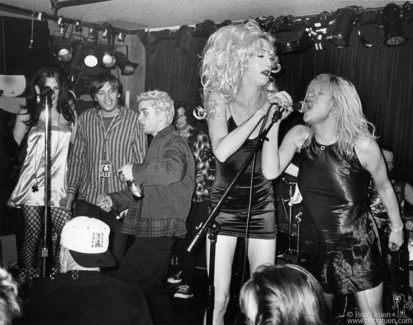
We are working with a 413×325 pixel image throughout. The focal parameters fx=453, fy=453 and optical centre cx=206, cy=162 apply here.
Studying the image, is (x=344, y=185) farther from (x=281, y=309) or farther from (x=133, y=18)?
(x=133, y=18)

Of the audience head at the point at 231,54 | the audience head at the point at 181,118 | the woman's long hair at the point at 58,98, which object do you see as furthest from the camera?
the audience head at the point at 181,118

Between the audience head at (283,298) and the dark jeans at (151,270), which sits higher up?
the audience head at (283,298)

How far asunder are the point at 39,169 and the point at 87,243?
1884mm

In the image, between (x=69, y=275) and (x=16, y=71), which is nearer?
(x=69, y=275)

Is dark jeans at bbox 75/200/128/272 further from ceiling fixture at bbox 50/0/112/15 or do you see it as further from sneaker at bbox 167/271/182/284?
ceiling fixture at bbox 50/0/112/15

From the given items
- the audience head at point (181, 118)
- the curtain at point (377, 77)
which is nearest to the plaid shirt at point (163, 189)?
the audience head at point (181, 118)

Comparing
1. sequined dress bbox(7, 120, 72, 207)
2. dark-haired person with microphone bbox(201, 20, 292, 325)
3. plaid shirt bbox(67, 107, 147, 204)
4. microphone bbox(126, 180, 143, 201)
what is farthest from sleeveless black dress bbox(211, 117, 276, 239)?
sequined dress bbox(7, 120, 72, 207)

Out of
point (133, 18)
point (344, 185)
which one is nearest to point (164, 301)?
point (344, 185)

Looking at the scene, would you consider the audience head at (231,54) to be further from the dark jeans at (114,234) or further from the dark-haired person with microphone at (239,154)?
the dark jeans at (114,234)

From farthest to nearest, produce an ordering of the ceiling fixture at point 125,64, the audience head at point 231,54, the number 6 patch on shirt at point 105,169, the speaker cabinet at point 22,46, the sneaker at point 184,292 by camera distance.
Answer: the ceiling fixture at point 125,64
the speaker cabinet at point 22,46
the sneaker at point 184,292
the number 6 patch on shirt at point 105,169
the audience head at point 231,54

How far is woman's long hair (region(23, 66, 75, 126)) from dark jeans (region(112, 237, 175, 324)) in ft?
4.84

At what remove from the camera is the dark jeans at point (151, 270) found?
3098 mm

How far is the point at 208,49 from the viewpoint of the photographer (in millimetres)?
2715

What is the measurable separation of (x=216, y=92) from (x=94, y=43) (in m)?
4.63
